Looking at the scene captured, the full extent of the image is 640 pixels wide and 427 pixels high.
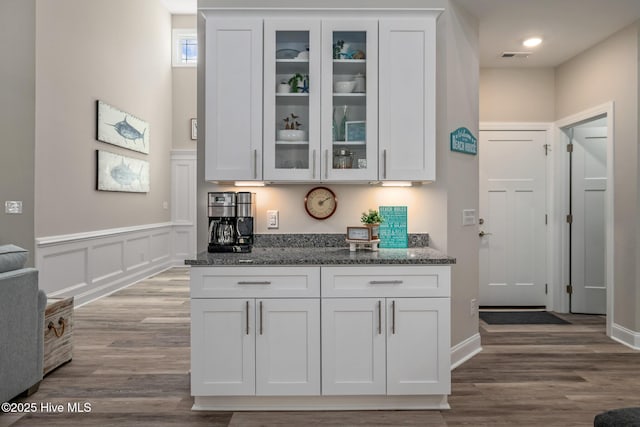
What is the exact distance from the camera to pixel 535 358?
3494mm

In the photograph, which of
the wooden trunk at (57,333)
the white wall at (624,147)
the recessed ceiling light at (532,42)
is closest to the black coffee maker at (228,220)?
the wooden trunk at (57,333)

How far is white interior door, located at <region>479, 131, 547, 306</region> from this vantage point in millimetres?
4945

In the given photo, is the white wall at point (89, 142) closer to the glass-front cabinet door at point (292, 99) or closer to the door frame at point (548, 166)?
the glass-front cabinet door at point (292, 99)

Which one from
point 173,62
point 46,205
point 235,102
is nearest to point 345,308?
point 235,102

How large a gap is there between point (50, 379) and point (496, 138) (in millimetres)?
4732

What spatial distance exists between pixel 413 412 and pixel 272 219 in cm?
157

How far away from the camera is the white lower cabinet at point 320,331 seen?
254 cm

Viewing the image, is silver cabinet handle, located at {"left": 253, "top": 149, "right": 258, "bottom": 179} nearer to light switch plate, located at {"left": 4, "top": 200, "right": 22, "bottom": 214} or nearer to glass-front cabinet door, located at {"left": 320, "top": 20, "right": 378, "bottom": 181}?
glass-front cabinet door, located at {"left": 320, "top": 20, "right": 378, "bottom": 181}

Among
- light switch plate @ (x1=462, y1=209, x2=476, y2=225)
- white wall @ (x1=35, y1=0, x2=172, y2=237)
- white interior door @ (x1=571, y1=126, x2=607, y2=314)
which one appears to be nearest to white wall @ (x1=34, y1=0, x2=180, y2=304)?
white wall @ (x1=35, y1=0, x2=172, y2=237)

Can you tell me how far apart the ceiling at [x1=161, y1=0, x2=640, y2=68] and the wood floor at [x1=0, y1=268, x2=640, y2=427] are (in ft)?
9.00

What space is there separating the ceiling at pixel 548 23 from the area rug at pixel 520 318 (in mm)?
2728

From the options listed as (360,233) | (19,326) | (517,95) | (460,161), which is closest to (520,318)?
(460,161)

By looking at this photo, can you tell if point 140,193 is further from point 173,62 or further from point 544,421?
point 544,421

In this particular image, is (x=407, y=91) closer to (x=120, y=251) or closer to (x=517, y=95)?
(x=517, y=95)
